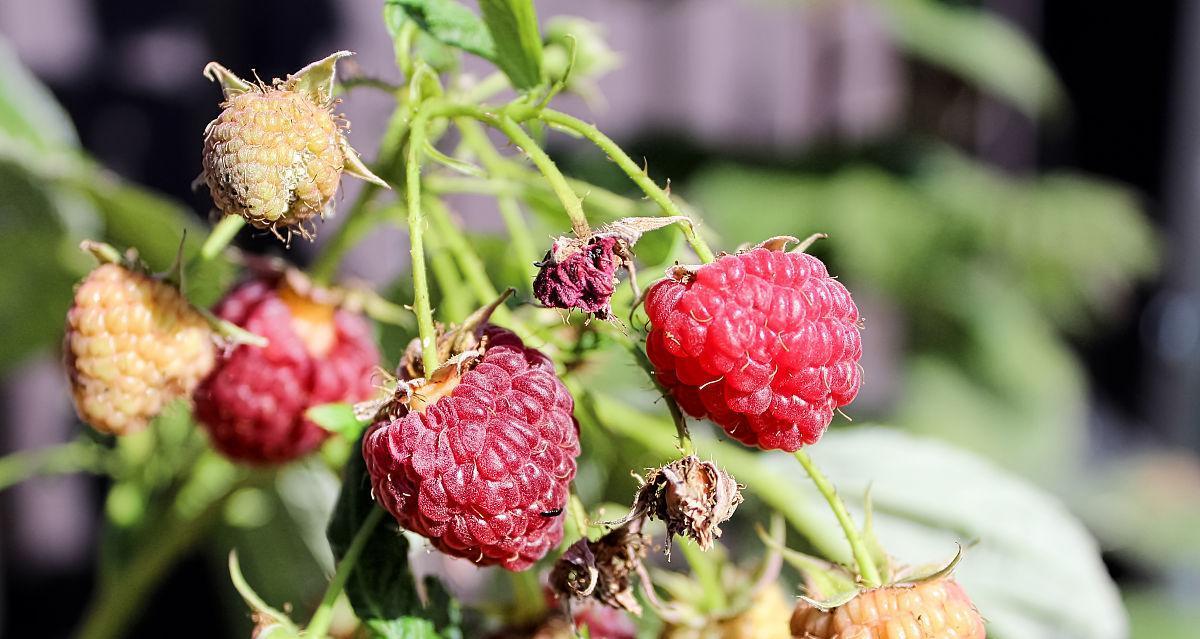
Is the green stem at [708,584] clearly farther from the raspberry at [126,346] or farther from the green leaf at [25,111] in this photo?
the green leaf at [25,111]

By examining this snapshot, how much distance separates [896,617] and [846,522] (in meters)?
0.04

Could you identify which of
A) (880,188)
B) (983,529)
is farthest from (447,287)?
(880,188)

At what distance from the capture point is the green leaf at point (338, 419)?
36 cm

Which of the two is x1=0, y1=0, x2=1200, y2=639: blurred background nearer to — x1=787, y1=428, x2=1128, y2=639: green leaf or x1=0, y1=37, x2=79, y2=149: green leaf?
x1=0, y1=37, x2=79, y2=149: green leaf

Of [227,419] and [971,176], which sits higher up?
[227,419]

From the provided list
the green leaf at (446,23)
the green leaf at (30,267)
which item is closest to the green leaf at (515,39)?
the green leaf at (446,23)

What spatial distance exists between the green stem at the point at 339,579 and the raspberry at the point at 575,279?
4.4 inches

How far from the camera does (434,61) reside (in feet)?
1.48

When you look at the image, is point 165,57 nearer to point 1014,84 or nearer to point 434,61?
point 434,61

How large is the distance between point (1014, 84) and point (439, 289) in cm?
173

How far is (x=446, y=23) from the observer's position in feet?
1.32

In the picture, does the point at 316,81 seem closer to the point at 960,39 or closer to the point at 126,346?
the point at 126,346

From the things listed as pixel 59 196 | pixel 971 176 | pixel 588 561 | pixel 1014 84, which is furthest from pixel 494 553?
pixel 971 176

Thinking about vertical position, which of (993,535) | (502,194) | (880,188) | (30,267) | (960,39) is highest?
(502,194)
